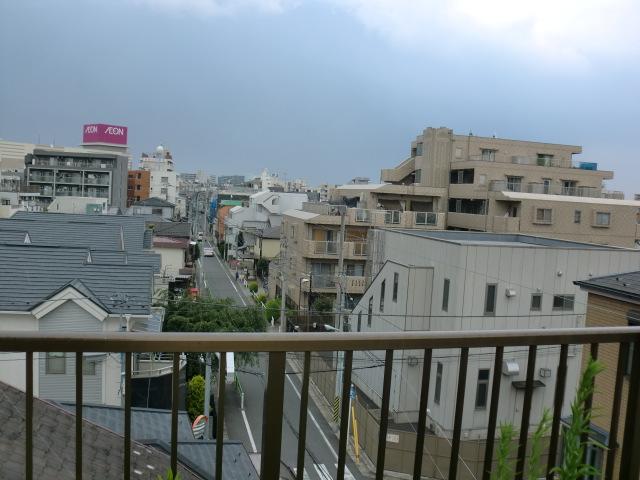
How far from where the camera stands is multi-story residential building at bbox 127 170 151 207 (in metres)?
41.7

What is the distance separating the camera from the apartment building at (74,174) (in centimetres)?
3170

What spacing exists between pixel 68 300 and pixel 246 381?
388 cm

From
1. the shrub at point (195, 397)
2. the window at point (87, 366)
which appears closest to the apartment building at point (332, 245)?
the shrub at point (195, 397)

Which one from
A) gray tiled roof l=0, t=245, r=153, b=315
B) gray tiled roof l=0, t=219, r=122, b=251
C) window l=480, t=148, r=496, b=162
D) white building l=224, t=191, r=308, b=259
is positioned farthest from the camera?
white building l=224, t=191, r=308, b=259

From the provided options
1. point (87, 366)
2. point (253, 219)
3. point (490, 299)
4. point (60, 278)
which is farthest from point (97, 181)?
point (87, 366)

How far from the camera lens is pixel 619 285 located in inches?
213

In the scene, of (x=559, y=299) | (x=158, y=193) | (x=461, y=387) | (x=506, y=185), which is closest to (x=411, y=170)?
(x=506, y=185)

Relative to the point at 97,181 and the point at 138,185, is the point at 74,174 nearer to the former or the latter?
the point at 97,181

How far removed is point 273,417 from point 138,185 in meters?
42.9

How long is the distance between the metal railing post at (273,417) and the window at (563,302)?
7.99 metres

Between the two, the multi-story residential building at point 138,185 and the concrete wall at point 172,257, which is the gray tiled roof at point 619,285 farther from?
the multi-story residential building at point 138,185

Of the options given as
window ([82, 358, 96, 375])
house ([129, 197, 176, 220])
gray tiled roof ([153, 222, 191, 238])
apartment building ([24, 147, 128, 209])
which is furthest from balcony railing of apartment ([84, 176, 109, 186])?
window ([82, 358, 96, 375])

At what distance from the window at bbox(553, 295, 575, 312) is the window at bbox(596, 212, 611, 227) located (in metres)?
10.0

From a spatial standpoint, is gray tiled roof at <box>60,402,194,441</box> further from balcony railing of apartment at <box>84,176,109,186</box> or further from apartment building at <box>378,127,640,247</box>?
balcony railing of apartment at <box>84,176,109,186</box>
